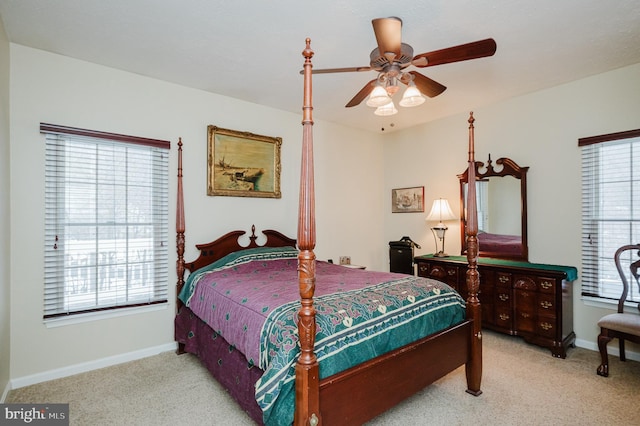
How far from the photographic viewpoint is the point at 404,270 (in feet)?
15.1

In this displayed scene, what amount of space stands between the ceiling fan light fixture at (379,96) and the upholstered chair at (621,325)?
2.56 metres

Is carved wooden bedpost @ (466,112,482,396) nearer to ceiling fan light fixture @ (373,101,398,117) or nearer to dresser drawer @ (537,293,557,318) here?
ceiling fan light fixture @ (373,101,398,117)

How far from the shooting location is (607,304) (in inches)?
125

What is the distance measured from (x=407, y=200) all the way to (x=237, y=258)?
9.25 feet

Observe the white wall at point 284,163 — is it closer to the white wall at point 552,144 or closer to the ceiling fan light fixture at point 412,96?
the white wall at point 552,144

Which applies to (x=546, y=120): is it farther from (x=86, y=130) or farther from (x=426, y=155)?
(x=86, y=130)

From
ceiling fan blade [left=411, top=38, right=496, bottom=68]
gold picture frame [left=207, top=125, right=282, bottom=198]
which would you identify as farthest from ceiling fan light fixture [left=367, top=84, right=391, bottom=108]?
gold picture frame [left=207, top=125, right=282, bottom=198]

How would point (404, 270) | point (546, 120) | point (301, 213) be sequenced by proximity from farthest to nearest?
1. point (404, 270)
2. point (546, 120)
3. point (301, 213)

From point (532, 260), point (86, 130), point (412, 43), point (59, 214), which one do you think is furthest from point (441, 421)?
point (86, 130)

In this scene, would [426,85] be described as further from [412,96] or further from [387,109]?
[387,109]

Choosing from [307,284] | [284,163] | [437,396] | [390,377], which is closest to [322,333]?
[307,284]

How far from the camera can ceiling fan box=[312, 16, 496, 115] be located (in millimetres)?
1854

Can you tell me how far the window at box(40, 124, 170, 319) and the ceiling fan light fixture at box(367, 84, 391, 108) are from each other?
85.4 inches

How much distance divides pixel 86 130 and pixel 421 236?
4.20 m
